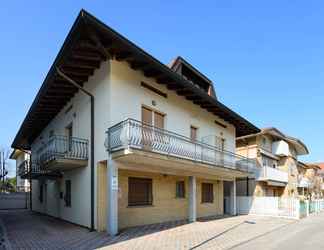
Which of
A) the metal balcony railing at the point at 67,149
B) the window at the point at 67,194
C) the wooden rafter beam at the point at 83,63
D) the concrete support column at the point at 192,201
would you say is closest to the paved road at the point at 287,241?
the concrete support column at the point at 192,201

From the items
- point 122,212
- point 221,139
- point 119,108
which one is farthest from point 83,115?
point 221,139

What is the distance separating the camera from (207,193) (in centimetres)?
1886

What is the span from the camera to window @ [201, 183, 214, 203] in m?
18.4

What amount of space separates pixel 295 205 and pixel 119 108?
1359cm

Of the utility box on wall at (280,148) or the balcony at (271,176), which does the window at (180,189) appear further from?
the utility box on wall at (280,148)

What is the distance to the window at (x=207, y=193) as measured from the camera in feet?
60.3

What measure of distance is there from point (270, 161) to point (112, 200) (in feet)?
75.1

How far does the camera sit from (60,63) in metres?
11.8

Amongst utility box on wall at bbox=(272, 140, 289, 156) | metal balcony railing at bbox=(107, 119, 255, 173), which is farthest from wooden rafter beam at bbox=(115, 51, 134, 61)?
utility box on wall at bbox=(272, 140, 289, 156)

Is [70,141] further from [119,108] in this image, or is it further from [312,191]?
[312,191]

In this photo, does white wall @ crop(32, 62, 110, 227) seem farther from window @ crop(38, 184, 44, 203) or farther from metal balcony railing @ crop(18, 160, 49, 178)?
window @ crop(38, 184, 44, 203)

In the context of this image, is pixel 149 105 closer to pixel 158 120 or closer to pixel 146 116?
→ pixel 146 116

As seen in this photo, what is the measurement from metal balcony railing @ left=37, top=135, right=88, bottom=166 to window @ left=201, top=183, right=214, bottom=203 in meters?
8.12

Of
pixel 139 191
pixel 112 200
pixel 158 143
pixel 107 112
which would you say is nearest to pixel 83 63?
pixel 107 112
